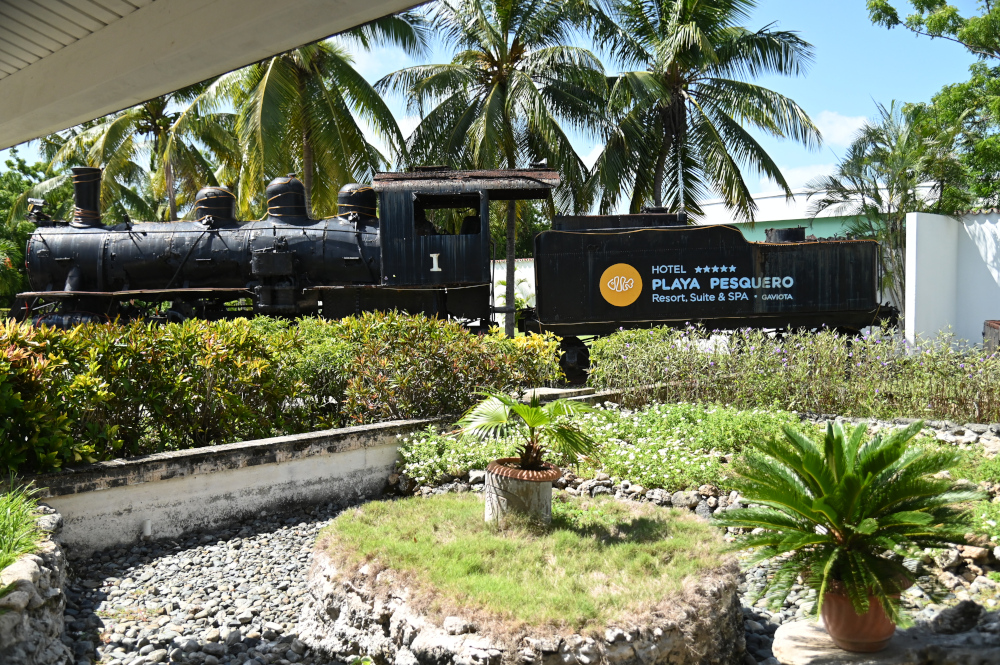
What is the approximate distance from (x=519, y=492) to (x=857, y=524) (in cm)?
190

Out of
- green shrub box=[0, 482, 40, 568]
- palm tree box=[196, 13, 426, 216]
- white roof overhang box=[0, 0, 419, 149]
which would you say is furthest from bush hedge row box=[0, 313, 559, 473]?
palm tree box=[196, 13, 426, 216]

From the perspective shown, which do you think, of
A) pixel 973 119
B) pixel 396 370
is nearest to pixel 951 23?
pixel 973 119

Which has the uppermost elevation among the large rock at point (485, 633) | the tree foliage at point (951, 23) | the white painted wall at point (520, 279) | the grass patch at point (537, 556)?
the tree foliage at point (951, 23)

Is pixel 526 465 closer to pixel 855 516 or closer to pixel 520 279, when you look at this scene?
pixel 855 516

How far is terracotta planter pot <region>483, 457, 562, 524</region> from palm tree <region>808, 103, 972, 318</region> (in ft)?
64.1

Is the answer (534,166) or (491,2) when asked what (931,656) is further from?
(491,2)

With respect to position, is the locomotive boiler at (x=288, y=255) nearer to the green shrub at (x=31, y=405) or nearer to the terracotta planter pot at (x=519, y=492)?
the green shrub at (x=31, y=405)

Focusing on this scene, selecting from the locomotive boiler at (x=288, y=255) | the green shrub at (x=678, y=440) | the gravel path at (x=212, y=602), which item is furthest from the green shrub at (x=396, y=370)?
the locomotive boiler at (x=288, y=255)

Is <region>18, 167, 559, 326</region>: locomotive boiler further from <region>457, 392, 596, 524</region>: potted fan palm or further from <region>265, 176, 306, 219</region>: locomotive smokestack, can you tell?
<region>457, 392, 596, 524</region>: potted fan palm

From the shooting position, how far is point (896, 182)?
21.8 metres

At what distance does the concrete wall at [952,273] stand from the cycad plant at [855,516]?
1617 cm

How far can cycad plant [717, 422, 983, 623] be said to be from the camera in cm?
306

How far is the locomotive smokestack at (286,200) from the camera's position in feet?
41.9

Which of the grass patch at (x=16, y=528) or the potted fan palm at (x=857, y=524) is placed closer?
the potted fan palm at (x=857, y=524)
